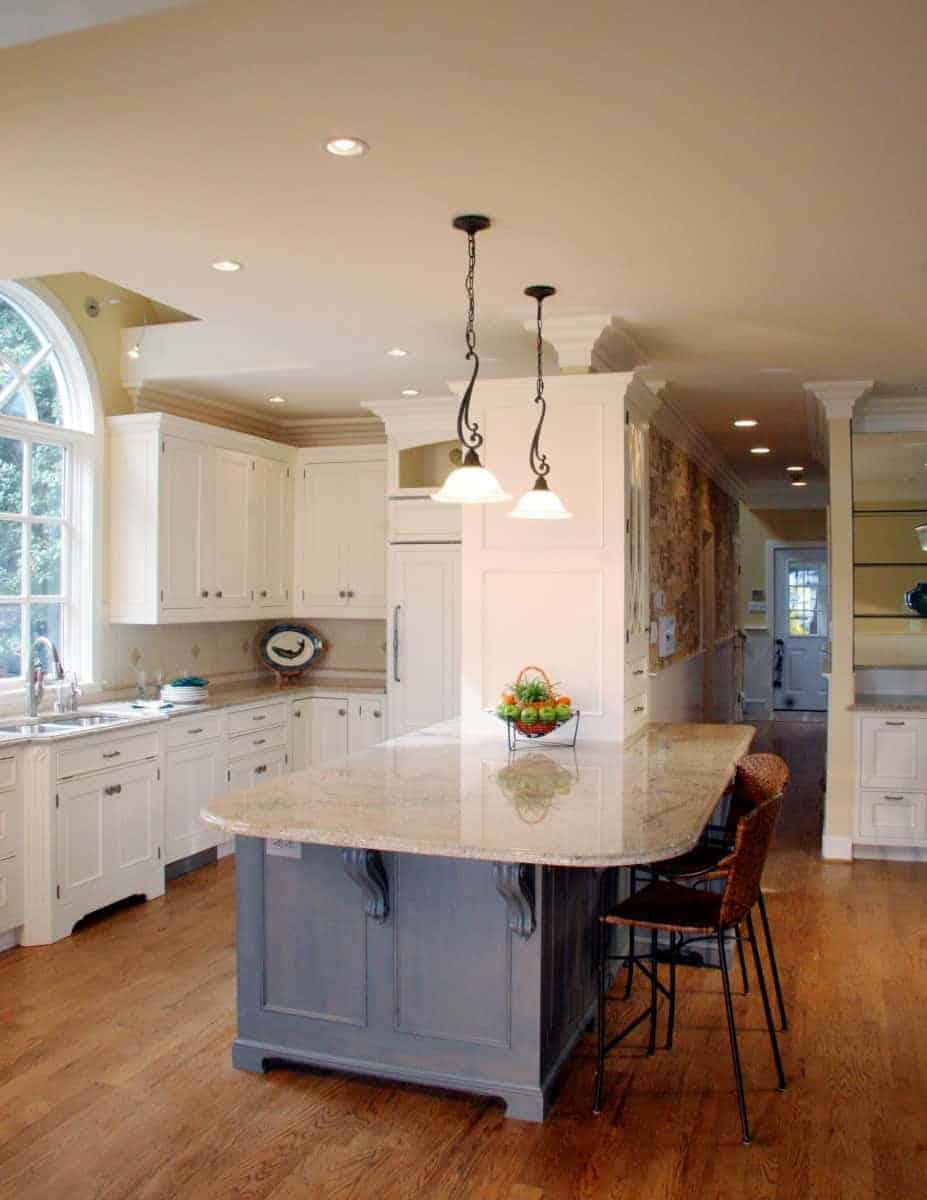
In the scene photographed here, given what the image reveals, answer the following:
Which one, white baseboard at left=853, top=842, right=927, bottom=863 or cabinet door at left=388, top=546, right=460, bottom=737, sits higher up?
cabinet door at left=388, top=546, right=460, bottom=737

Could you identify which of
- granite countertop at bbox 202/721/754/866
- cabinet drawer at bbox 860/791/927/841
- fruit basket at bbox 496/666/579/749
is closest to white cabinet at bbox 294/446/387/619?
granite countertop at bbox 202/721/754/866

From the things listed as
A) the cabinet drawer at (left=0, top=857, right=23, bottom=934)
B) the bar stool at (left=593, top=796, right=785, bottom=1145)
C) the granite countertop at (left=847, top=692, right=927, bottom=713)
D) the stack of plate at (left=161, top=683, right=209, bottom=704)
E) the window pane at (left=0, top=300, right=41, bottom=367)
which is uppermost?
the window pane at (left=0, top=300, right=41, bottom=367)

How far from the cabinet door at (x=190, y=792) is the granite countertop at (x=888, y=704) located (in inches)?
137

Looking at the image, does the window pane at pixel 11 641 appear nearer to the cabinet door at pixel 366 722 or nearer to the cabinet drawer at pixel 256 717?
the cabinet drawer at pixel 256 717

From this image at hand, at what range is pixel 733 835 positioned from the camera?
158 inches

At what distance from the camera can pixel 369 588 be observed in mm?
6727

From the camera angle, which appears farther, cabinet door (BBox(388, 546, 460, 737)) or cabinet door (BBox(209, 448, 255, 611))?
cabinet door (BBox(388, 546, 460, 737))

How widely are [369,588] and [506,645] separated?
7.70 feet

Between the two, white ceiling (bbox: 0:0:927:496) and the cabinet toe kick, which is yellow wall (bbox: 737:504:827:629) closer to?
white ceiling (bbox: 0:0:927:496)

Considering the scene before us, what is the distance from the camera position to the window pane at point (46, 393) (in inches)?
204

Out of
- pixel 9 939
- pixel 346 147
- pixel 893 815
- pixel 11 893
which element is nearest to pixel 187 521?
pixel 11 893

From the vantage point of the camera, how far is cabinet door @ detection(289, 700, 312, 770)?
250 inches

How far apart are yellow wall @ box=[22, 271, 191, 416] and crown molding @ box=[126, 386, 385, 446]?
1.42 ft

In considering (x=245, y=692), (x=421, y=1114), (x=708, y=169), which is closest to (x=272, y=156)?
(x=708, y=169)
